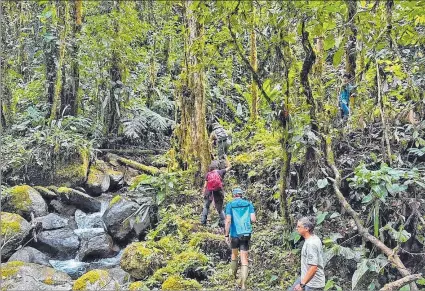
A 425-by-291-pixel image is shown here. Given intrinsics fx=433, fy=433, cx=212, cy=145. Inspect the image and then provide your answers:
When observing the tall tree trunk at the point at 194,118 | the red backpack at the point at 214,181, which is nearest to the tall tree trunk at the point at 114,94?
the tall tree trunk at the point at 194,118

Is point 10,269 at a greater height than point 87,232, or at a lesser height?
lesser

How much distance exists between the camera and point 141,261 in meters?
7.41

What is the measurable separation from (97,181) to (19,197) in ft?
7.53

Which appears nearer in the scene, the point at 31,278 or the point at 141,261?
the point at 31,278

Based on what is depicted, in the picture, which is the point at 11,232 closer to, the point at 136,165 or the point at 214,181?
the point at 214,181

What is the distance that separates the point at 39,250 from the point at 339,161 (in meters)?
6.33

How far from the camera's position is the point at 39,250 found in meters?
9.07

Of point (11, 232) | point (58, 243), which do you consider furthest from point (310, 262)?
point (58, 243)

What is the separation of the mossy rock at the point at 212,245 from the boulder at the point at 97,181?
4.74 meters

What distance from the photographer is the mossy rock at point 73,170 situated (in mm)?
11578

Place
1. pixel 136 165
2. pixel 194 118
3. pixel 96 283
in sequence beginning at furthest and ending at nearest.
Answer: pixel 136 165 → pixel 194 118 → pixel 96 283

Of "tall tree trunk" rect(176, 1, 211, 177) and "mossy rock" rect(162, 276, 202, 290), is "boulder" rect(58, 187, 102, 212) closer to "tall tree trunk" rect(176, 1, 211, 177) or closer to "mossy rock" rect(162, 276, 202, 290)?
"tall tree trunk" rect(176, 1, 211, 177)

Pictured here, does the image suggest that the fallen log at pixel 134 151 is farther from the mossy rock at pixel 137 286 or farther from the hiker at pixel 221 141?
the mossy rock at pixel 137 286

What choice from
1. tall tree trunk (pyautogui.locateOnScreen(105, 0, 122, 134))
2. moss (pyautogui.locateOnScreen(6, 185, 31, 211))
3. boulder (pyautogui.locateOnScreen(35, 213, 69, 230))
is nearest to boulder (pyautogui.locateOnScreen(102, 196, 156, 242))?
boulder (pyautogui.locateOnScreen(35, 213, 69, 230))
